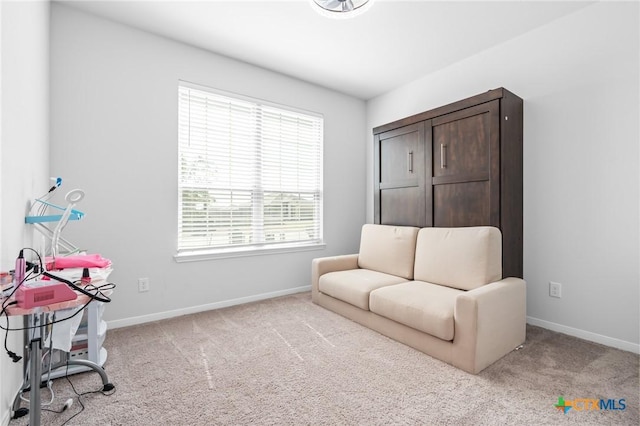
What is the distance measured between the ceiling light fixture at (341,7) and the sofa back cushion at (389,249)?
1992 mm

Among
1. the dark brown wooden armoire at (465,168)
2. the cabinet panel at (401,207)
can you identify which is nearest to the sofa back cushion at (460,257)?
the dark brown wooden armoire at (465,168)

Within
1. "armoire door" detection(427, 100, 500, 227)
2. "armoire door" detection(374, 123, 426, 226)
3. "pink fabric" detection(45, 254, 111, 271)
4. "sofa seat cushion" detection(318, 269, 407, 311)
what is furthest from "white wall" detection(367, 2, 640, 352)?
"pink fabric" detection(45, 254, 111, 271)

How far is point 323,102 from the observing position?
4.16 metres

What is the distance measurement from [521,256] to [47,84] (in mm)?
4222

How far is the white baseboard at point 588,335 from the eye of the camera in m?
2.31

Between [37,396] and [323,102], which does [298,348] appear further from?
[323,102]

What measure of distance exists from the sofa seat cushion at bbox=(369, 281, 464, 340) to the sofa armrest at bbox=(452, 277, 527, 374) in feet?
0.29

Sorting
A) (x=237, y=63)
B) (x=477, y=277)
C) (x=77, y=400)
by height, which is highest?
(x=237, y=63)

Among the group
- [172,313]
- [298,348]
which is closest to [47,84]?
[172,313]

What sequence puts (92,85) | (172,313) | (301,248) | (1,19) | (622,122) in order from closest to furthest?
(1,19) → (622,122) → (92,85) → (172,313) → (301,248)

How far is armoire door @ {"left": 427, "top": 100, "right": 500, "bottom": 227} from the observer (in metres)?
2.62

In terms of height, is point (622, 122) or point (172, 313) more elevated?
point (622, 122)

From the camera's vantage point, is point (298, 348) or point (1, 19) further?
point (298, 348)

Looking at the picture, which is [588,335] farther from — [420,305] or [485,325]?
[420,305]
